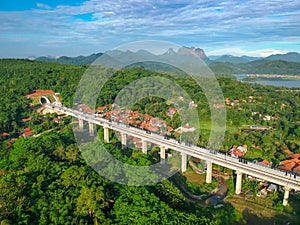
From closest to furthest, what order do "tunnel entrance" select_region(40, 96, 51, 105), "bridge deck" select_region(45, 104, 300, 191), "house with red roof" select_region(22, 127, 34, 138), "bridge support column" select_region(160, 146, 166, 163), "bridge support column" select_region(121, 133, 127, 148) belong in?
"bridge deck" select_region(45, 104, 300, 191) → "bridge support column" select_region(160, 146, 166, 163) → "bridge support column" select_region(121, 133, 127, 148) → "house with red roof" select_region(22, 127, 34, 138) → "tunnel entrance" select_region(40, 96, 51, 105)

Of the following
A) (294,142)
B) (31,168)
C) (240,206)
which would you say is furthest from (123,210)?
(294,142)

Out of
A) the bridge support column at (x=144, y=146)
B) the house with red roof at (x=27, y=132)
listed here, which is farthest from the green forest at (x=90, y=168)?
the bridge support column at (x=144, y=146)

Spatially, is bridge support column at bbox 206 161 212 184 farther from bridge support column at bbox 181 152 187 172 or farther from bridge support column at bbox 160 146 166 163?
bridge support column at bbox 160 146 166 163

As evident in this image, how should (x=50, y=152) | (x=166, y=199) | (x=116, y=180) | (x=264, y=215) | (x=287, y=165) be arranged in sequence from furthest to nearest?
(x=287, y=165) < (x=50, y=152) < (x=264, y=215) < (x=116, y=180) < (x=166, y=199)

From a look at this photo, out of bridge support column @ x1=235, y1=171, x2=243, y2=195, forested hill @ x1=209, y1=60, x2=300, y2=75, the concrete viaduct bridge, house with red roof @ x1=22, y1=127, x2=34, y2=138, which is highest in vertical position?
forested hill @ x1=209, y1=60, x2=300, y2=75

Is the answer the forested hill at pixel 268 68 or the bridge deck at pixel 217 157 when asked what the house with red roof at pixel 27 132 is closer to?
the bridge deck at pixel 217 157

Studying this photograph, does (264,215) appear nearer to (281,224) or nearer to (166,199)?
(281,224)

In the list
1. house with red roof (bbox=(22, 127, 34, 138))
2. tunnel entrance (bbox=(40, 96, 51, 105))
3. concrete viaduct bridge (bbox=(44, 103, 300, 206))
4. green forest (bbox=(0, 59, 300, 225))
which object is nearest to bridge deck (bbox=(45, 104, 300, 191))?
concrete viaduct bridge (bbox=(44, 103, 300, 206))

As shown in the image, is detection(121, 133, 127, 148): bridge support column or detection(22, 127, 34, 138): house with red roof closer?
detection(121, 133, 127, 148): bridge support column
